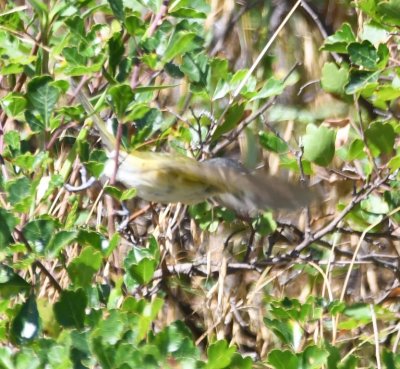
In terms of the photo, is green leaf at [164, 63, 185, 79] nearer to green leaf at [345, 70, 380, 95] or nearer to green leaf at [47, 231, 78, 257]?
green leaf at [345, 70, 380, 95]

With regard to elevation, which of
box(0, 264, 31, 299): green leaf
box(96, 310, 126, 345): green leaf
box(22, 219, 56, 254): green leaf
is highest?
box(22, 219, 56, 254): green leaf

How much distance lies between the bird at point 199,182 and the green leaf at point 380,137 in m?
0.19

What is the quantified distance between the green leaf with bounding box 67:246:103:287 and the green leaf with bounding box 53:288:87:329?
6cm

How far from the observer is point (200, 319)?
238cm

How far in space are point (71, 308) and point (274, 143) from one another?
680 millimetres

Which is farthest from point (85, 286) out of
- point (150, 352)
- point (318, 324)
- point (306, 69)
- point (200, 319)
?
point (306, 69)

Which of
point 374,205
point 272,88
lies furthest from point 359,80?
point 374,205

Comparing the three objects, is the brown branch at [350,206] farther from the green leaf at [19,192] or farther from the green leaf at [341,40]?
the green leaf at [19,192]

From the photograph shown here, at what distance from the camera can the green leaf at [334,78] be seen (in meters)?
Result: 1.76

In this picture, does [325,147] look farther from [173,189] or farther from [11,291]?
[11,291]

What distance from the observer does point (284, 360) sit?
1.29 metres

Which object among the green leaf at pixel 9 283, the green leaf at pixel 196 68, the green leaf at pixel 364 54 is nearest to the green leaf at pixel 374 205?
the green leaf at pixel 364 54

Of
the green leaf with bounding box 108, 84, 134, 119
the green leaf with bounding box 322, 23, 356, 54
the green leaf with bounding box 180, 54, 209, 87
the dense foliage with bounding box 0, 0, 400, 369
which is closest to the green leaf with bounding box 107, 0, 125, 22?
the dense foliage with bounding box 0, 0, 400, 369

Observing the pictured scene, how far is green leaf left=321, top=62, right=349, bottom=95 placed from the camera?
1757 mm
